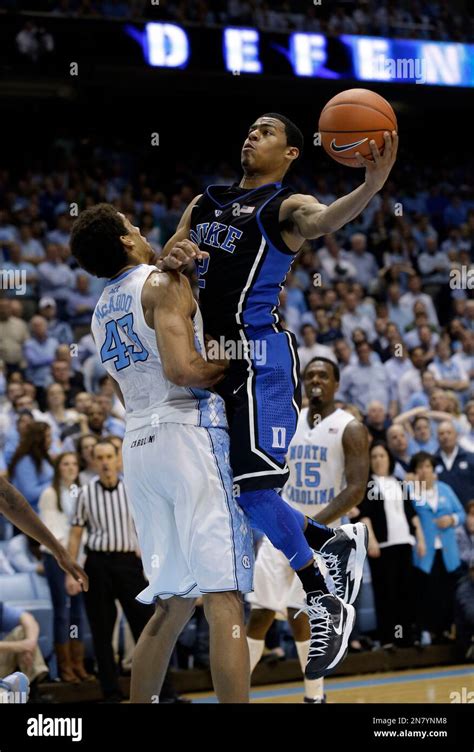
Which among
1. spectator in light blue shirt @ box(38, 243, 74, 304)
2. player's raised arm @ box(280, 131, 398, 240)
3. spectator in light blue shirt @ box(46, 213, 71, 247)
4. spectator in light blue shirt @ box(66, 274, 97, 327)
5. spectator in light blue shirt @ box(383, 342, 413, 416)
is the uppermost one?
spectator in light blue shirt @ box(46, 213, 71, 247)

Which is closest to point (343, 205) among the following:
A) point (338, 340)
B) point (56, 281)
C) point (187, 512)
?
point (187, 512)

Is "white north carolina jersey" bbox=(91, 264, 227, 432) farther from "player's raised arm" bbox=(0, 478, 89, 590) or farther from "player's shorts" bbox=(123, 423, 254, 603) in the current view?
"player's raised arm" bbox=(0, 478, 89, 590)

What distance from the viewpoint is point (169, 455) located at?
4.52 meters

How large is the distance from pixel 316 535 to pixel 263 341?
2.90 feet

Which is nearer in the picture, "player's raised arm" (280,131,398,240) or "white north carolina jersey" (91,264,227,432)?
"player's raised arm" (280,131,398,240)

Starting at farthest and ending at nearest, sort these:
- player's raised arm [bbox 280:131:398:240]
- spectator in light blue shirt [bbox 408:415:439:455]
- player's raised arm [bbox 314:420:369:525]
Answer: spectator in light blue shirt [bbox 408:415:439:455]
player's raised arm [bbox 314:420:369:525]
player's raised arm [bbox 280:131:398:240]

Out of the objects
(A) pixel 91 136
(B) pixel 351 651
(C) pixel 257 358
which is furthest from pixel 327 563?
(A) pixel 91 136

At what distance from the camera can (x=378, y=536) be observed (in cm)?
916

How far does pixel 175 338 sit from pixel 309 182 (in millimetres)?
13268

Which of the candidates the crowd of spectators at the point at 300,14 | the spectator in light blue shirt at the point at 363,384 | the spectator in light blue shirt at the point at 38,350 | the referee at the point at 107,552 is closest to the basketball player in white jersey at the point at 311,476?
the referee at the point at 107,552

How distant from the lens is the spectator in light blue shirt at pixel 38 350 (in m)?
10.7

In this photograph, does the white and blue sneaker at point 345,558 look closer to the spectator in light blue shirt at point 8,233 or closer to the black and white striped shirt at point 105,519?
the black and white striped shirt at point 105,519

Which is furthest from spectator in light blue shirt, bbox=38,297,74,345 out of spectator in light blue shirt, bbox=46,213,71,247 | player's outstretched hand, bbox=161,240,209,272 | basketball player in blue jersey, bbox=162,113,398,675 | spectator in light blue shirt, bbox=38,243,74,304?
player's outstretched hand, bbox=161,240,209,272

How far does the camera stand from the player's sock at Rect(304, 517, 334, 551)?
4.82 m
